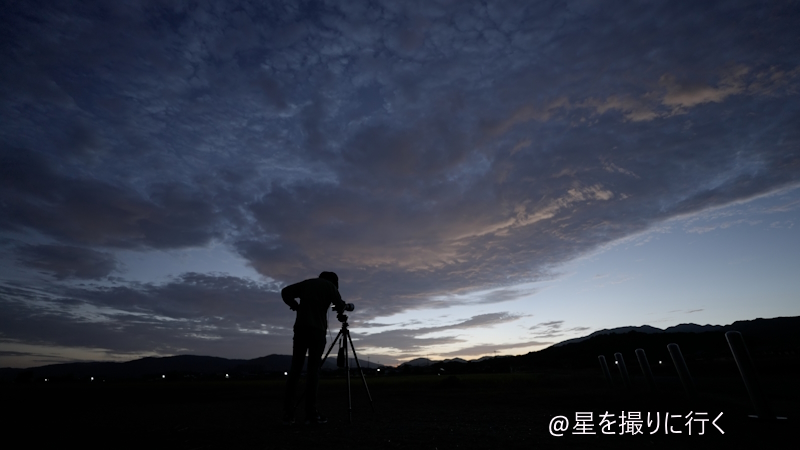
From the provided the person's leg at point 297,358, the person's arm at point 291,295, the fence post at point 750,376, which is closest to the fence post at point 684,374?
the fence post at point 750,376

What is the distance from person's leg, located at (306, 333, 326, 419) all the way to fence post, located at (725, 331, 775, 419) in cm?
606

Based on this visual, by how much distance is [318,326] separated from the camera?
237 inches

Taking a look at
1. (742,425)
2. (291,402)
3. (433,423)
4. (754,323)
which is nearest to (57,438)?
(291,402)

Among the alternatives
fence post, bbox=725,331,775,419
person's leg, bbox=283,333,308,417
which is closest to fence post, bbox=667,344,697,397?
fence post, bbox=725,331,775,419

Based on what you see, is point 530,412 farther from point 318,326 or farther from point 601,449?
point 318,326

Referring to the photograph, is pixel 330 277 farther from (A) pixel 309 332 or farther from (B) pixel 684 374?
(B) pixel 684 374

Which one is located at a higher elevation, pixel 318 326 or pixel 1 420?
pixel 318 326

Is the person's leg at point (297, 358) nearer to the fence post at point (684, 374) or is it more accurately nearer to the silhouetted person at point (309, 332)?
the silhouetted person at point (309, 332)

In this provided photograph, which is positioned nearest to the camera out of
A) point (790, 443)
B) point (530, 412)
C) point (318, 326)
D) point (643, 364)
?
point (790, 443)

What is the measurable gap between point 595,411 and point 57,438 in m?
8.19

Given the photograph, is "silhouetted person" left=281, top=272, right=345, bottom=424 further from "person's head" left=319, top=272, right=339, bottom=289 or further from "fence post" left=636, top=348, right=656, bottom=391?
"fence post" left=636, top=348, right=656, bottom=391

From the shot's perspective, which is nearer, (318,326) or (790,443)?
(790,443)

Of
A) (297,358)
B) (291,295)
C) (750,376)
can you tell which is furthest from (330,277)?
(750,376)

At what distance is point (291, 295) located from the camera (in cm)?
620
